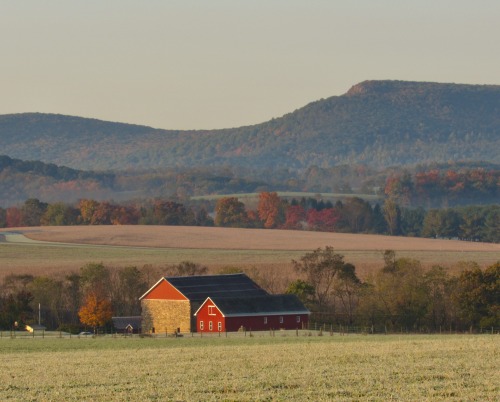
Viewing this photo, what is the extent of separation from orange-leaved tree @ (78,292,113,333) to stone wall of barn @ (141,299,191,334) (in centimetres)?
340

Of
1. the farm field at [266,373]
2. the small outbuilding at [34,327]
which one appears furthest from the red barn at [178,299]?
the farm field at [266,373]

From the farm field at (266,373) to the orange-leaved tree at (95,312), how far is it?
87.3ft

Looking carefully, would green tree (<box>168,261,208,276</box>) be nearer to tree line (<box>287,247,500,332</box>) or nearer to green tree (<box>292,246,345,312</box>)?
green tree (<box>292,246,345,312</box>)

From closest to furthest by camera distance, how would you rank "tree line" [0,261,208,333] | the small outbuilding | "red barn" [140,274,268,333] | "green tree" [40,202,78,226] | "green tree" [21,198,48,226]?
1. the small outbuilding
2. "tree line" [0,261,208,333]
3. "red barn" [140,274,268,333]
4. "green tree" [40,202,78,226]
5. "green tree" [21,198,48,226]

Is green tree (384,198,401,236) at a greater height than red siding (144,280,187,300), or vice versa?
green tree (384,198,401,236)

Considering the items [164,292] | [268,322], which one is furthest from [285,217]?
[268,322]

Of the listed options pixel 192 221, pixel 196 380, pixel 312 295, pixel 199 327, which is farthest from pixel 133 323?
pixel 192 221

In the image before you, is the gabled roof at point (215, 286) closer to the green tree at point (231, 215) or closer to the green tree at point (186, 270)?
the green tree at point (186, 270)

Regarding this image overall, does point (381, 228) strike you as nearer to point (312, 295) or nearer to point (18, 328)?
point (312, 295)

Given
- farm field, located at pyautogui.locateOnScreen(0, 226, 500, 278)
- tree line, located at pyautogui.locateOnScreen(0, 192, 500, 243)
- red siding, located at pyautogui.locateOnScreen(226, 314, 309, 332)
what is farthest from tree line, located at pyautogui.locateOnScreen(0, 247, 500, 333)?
tree line, located at pyautogui.locateOnScreen(0, 192, 500, 243)

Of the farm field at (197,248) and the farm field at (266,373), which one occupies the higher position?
the farm field at (197,248)

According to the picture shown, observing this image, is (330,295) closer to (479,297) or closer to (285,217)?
(479,297)

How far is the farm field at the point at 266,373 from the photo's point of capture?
28031mm

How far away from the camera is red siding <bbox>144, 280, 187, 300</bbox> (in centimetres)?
7706
